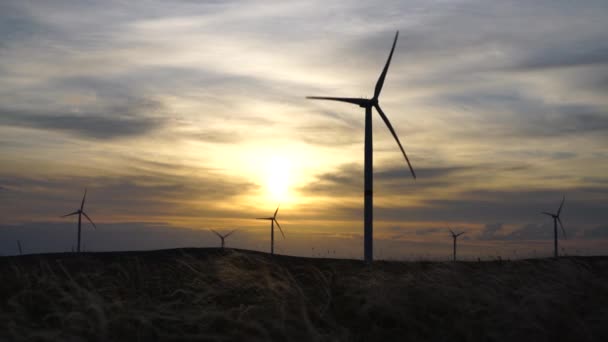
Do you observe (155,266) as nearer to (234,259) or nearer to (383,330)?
(234,259)

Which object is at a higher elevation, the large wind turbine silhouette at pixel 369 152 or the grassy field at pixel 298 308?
the large wind turbine silhouette at pixel 369 152

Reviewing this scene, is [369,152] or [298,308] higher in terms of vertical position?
[369,152]

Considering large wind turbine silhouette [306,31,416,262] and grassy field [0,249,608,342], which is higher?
large wind turbine silhouette [306,31,416,262]

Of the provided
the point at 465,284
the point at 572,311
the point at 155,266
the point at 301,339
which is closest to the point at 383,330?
the point at 301,339

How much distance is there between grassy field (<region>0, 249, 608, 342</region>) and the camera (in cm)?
1745

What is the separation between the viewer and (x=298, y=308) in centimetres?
2038

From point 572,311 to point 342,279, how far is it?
950cm

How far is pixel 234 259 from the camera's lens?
29844 millimetres

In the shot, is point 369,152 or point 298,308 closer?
point 298,308

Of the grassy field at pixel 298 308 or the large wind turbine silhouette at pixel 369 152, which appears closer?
the grassy field at pixel 298 308

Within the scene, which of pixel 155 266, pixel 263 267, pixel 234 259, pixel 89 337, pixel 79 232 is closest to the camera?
pixel 89 337

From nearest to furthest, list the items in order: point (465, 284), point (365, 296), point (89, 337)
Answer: point (89, 337) < point (365, 296) < point (465, 284)

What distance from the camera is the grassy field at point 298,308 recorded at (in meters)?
17.5

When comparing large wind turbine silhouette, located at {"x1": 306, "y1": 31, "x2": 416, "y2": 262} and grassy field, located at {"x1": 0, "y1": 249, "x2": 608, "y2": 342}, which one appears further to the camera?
large wind turbine silhouette, located at {"x1": 306, "y1": 31, "x2": 416, "y2": 262}
